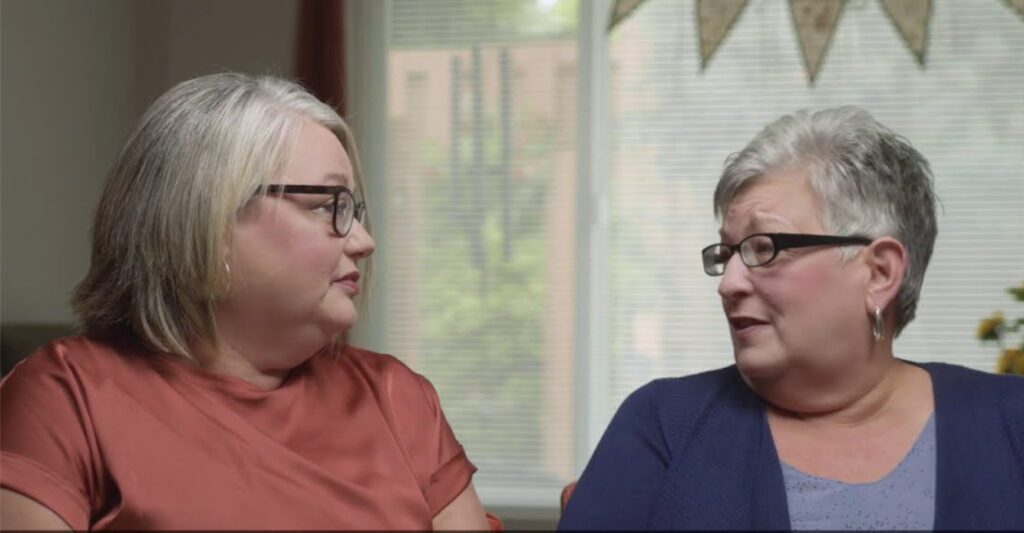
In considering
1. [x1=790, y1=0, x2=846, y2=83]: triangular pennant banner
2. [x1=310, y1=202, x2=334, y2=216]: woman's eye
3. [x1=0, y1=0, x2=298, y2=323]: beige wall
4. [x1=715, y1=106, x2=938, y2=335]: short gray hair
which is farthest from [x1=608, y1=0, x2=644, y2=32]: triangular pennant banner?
[x1=310, y1=202, x2=334, y2=216]: woman's eye

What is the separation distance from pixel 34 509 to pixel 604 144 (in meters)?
2.94

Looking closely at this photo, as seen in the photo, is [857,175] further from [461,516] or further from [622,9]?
[622,9]

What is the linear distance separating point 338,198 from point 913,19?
2916 mm

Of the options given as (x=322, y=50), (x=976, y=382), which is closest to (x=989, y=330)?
(x=976, y=382)

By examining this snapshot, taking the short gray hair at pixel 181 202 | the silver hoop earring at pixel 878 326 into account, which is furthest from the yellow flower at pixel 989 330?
the short gray hair at pixel 181 202

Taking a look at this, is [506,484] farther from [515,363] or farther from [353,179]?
[353,179]

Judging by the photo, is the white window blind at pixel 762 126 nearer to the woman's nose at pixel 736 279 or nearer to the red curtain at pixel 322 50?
the red curtain at pixel 322 50

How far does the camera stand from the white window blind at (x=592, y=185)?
394cm

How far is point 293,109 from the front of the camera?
159 cm

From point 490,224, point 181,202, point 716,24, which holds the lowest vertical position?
point 490,224

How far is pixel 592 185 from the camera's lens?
4090 mm

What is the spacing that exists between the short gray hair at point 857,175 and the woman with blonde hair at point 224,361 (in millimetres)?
573

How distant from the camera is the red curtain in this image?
405cm

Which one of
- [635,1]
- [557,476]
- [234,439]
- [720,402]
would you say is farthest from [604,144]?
[234,439]
